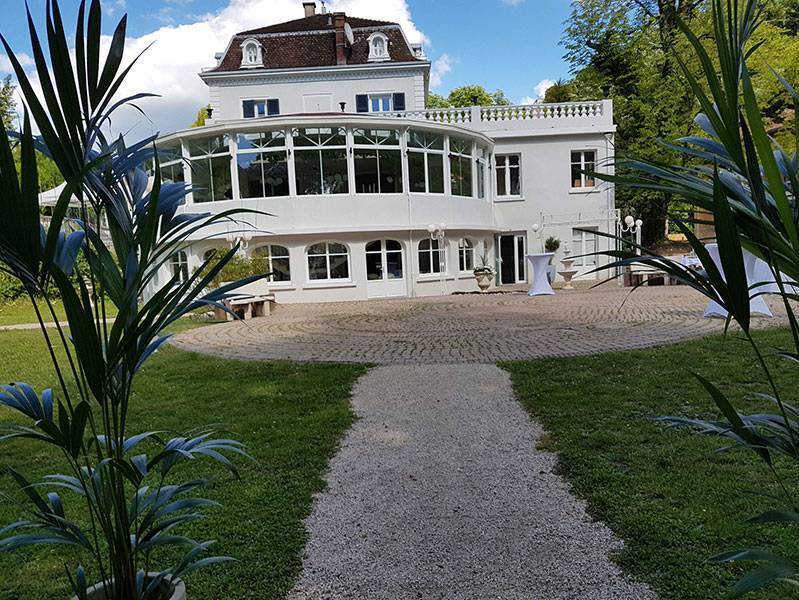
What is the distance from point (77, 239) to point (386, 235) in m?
17.2

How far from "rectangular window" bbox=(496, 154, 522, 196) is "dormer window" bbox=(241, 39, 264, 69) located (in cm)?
1188

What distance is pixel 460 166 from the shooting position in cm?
2108

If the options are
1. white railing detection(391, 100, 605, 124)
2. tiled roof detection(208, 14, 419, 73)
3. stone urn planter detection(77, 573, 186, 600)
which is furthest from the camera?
tiled roof detection(208, 14, 419, 73)

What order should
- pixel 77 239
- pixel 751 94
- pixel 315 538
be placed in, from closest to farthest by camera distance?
1. pixel 751 94
2. pixel 77 239
3. pixel 315 538

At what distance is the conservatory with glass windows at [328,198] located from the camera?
60.0 ft

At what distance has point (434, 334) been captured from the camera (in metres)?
10.4

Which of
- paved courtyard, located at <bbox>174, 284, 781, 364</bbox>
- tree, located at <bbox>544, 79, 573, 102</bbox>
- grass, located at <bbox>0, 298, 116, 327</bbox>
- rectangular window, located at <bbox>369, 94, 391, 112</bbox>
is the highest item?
tree, located at <bbox>544, 79, 573, 102</bbox>

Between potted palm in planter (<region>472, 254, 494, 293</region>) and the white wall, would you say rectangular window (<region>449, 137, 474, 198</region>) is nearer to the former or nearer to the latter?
potted palm in planter (<region>472, 254, 494, 293</region>)

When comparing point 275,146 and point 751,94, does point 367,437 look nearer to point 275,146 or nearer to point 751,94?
point 751,94

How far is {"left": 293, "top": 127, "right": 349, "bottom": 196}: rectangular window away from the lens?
18466mm

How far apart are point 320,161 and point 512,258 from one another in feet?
31.4

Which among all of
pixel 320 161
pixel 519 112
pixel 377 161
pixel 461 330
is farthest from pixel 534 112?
pixel 461 330

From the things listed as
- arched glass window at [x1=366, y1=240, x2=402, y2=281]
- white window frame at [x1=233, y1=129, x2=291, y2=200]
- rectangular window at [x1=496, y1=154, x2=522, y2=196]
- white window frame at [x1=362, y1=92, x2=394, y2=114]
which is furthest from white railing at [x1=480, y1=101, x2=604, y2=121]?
white window frame at [x1=233, y1=129, x2=291, y2=200]

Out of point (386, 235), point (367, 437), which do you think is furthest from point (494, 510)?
point (386, 235)
